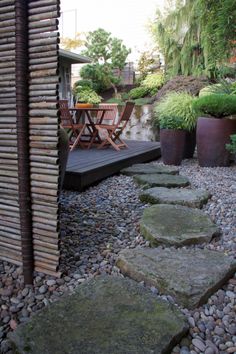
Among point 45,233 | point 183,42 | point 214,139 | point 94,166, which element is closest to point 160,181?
point 94,166

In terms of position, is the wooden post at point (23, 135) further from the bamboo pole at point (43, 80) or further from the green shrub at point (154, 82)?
the green shrub at point (154, 82)

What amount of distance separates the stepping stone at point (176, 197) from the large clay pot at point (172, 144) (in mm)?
1632

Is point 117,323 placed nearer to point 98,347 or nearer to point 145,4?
point 98,347

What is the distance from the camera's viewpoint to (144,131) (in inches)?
307

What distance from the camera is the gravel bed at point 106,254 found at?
1.26m

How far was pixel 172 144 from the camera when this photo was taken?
14.9 ft

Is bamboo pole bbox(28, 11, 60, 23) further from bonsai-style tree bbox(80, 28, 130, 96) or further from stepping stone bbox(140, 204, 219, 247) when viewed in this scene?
bonsai-style tree bbox(80, 28, 130, 96)

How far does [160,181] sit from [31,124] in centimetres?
201

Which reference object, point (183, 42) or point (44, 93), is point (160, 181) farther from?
point (183, 42)

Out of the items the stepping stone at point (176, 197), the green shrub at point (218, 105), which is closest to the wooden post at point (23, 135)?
the stepping stone at point (176, 197)

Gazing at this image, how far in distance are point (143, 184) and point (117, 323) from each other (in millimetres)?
2220

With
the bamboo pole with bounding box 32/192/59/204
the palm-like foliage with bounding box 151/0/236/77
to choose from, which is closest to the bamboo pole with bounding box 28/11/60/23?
the bamboo pole with bounding box 32/192/59/204

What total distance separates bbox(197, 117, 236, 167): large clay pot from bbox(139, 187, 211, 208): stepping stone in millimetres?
1549

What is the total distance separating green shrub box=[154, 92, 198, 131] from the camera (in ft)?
15.2
